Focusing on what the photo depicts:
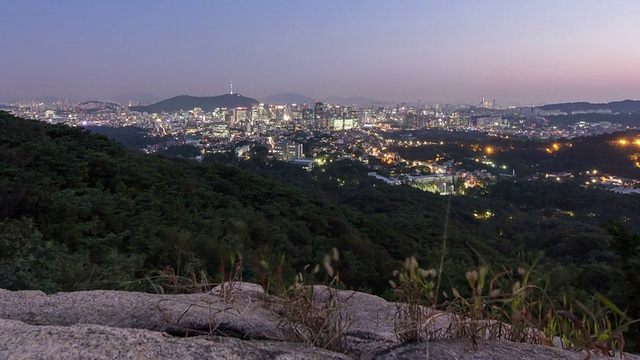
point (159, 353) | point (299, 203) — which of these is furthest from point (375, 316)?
point (299, 203)

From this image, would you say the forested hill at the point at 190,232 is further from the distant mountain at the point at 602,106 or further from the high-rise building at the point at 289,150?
the distant mountain at the point at 602,106

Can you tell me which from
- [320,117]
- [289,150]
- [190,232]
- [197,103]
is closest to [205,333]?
[190,232]

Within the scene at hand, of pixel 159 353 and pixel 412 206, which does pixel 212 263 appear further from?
pixel 412 206

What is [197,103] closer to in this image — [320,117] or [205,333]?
[320,117]

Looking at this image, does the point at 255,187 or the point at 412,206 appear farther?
the point at 412,206

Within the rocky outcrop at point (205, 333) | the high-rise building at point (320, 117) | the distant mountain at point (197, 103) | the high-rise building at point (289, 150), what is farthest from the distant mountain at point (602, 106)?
the rocky outcrop at point (205, 333)

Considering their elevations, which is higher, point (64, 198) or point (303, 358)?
point (303, 358)
